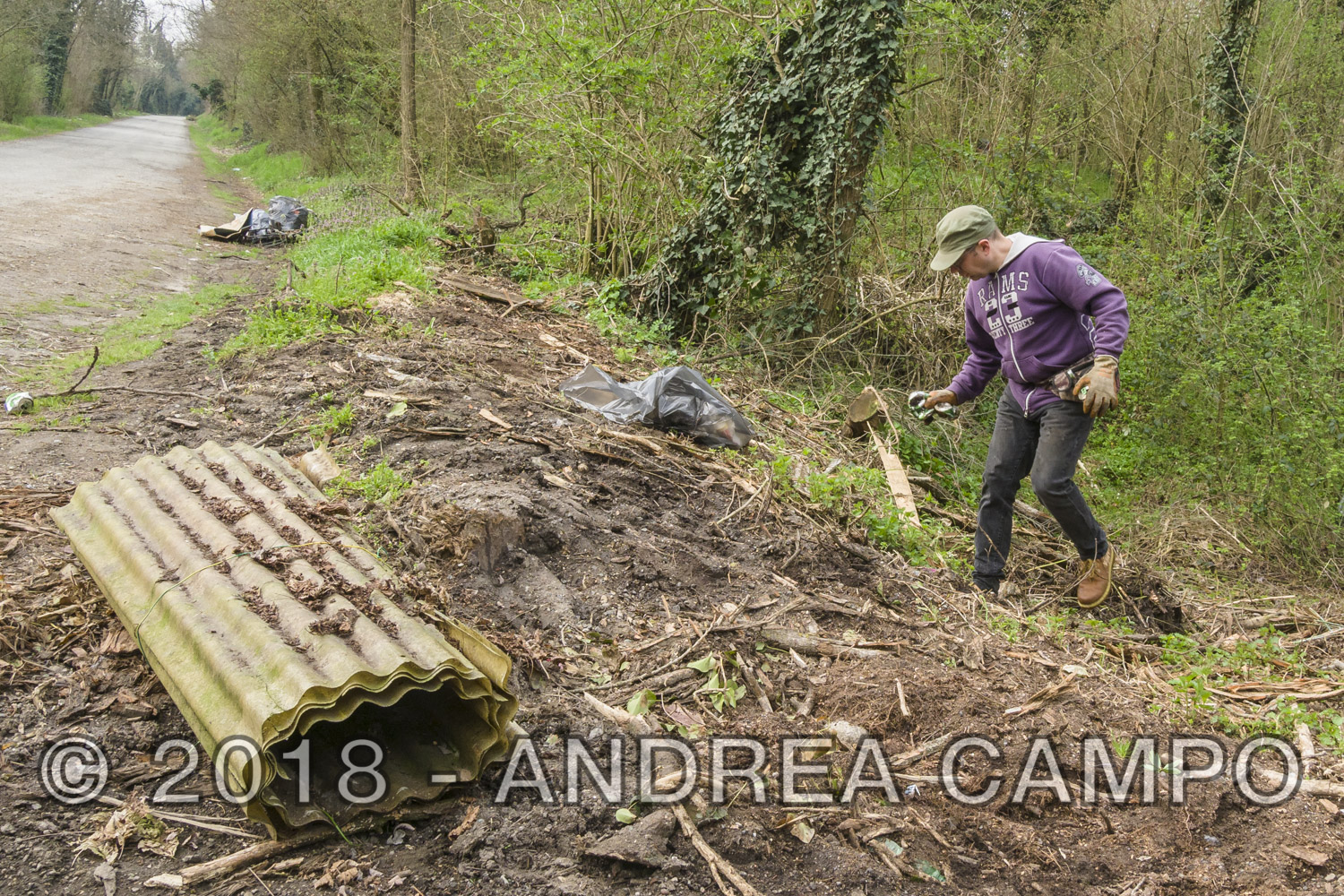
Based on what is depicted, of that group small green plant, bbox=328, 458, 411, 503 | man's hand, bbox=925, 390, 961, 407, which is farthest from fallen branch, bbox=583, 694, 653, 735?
man's hand, bbox=925, 390, 961, 407

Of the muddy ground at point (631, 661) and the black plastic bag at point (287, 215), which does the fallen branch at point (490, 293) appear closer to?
the muddy ground at point (631, 661)

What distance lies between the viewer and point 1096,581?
186 inches

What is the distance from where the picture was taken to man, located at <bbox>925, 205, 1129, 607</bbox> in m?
4.11

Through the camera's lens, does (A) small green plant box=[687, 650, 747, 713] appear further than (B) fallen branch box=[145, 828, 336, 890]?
Yes

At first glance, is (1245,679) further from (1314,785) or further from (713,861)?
(713,861)

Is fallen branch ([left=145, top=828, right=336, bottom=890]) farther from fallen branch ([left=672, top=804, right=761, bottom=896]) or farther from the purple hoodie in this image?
the purple hoodie

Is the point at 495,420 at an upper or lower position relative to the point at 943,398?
lower

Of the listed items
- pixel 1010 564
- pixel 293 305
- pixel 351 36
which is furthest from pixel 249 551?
pixel 351 36

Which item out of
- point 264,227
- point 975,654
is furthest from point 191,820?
point 264,227

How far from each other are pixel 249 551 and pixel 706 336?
6108 mm

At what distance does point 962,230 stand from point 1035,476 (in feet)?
4.28

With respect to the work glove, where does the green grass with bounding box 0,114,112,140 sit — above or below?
above

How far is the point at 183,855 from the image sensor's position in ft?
7.78

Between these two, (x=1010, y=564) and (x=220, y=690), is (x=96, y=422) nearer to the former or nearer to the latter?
(x=220, y=690)
